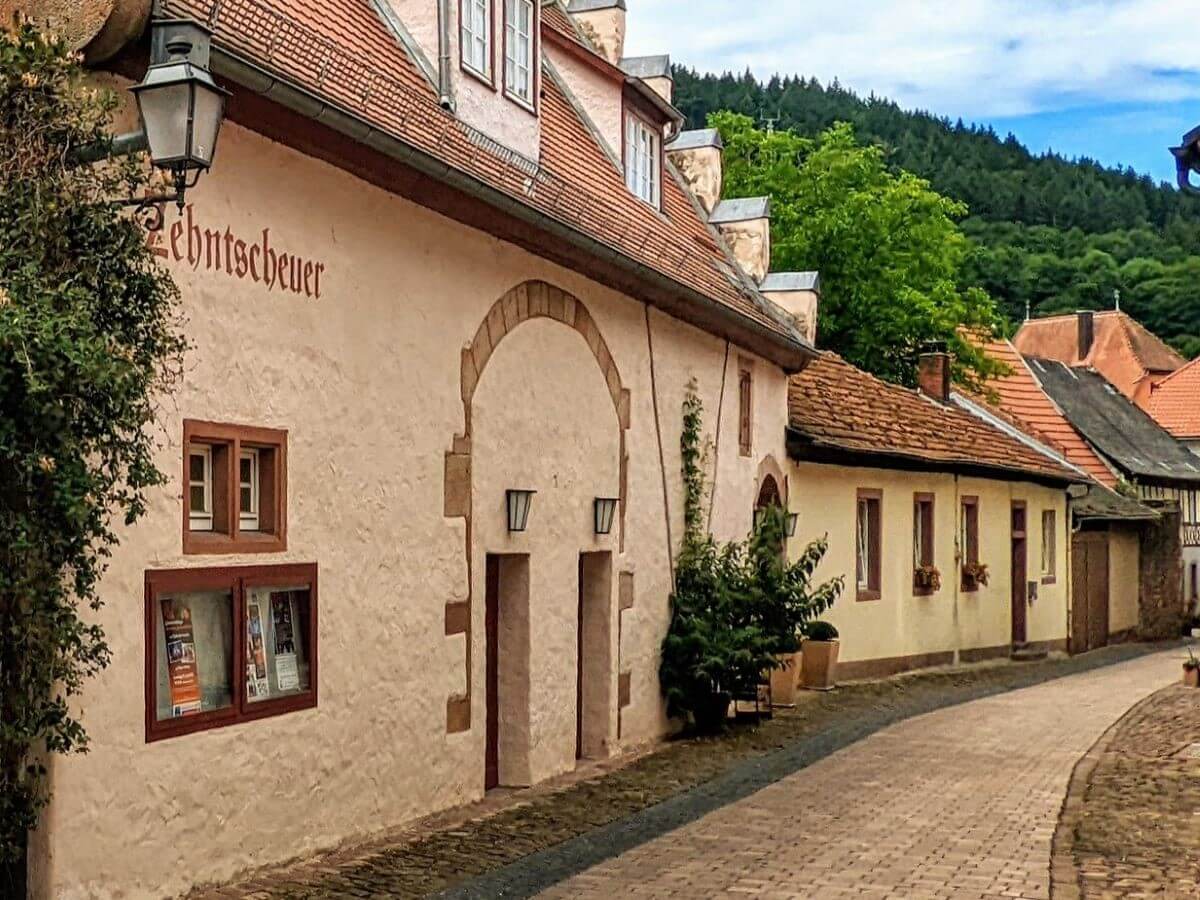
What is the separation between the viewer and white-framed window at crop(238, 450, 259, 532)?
333 inches

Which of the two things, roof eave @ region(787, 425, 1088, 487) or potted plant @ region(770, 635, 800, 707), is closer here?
potted plant @ region(770, 635, 800, 707)

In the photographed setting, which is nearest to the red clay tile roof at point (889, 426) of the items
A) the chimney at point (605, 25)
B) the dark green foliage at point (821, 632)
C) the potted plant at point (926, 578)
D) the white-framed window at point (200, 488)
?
the potted plant at point (926, 578)

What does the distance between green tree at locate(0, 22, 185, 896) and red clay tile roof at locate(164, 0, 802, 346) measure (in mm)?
1155

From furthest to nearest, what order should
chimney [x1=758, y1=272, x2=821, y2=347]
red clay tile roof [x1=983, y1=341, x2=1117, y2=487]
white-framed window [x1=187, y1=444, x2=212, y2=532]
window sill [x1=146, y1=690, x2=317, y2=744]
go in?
red clay tile roof [x1=983, y1=341, x2=1117, y2=487] → chimney [x1=758, y1=272, x2=821, y2=347] → white-framed window [x1=187, y1=444, x2=212, y2=532] → window sill [x1=146, y1=690, x2=317, y2=744]

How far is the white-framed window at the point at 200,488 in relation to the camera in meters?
8.04

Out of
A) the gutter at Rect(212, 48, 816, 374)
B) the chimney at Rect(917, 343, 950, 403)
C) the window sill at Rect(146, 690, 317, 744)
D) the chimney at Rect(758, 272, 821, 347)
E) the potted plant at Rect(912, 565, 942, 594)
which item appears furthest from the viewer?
the chimney at Rect(917, 343, 950, 403)

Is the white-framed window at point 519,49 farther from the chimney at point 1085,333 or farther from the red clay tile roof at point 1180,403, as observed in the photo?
the chimney at point 1085,333

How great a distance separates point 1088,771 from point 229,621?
7.60 metres

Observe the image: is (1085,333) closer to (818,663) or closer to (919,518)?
(919,518)

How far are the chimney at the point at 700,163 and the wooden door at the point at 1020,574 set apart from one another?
10.8m

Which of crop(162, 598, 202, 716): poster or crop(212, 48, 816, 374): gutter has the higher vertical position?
crop(212, 48, 816, 374): gutter

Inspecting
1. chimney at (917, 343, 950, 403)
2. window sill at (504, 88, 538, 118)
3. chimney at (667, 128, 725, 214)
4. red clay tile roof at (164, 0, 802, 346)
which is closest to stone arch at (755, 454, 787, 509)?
red clay tile roof at (164, 0, 802, 346)

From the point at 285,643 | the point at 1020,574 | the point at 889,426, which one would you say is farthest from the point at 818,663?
the point at 285,643

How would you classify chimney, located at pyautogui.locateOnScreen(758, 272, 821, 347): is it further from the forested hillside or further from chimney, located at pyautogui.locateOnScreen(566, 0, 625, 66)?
the forested hillside
